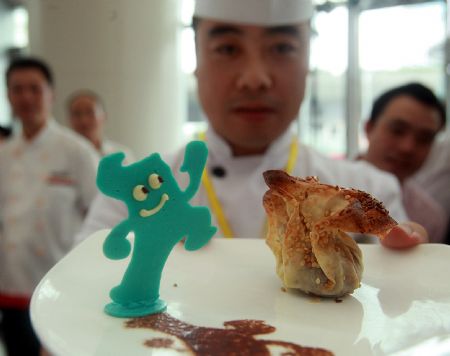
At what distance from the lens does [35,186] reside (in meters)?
1.84

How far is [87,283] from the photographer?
1.85ft

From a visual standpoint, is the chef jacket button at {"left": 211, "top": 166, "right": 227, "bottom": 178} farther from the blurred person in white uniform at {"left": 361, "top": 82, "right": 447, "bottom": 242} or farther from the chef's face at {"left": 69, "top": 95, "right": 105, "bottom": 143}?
the chef's face at {"left": 69, "top": 95, "right": 105, "bottom": 143}

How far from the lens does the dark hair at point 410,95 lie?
1.66m

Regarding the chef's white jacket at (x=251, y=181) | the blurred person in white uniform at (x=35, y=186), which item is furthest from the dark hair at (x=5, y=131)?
the chef's white jacket at (x=251, y=181)

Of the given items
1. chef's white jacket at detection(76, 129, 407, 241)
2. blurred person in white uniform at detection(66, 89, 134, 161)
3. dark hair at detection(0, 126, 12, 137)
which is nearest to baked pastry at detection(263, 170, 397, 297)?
chef's white jacket at detection(76, 129, 407, 241)

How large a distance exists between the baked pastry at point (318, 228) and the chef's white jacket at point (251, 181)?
40cm

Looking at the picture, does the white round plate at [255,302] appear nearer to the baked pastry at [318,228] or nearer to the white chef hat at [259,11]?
the baked pastry at [318,228]

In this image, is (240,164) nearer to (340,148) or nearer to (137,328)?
→ (137,328)

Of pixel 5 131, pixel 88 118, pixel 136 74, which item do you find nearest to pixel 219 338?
pixel 88 118

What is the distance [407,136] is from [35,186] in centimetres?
132

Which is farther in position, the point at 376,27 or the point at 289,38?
the point at 376,27

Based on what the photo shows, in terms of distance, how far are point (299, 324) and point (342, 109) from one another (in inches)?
180

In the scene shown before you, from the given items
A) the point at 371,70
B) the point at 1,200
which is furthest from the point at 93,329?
the point at 371,70

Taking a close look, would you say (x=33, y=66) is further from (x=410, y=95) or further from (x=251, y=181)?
(x=410, y=95)
